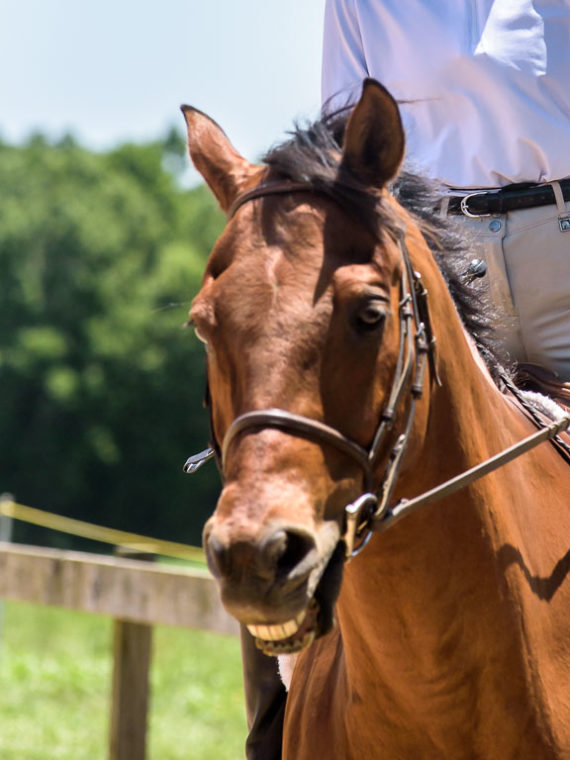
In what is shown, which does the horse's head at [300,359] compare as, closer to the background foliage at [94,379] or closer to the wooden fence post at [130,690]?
the wooden fence post at [130,690]

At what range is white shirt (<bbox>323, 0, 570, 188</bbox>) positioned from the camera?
3297 mm

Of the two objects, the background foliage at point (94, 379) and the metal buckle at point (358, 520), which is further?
the background foliage at point (94, 379)

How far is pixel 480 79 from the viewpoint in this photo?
10.9 feet

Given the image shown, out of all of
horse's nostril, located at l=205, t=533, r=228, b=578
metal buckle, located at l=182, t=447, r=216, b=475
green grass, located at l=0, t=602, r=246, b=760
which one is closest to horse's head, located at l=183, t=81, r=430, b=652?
horse's nostril, located at l=205, t=533, r=228, b=578

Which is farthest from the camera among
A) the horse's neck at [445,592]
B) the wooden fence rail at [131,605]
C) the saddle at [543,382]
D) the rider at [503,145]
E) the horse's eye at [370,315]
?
the wooden fence rail at [131,605]

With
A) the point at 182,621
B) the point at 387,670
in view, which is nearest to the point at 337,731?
the point at 387,670

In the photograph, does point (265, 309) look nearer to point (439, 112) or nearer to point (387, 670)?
point (387, 670)

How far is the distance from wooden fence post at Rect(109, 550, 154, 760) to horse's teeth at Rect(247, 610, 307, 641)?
3.91m

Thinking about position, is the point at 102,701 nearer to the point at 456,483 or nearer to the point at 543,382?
the point at 543,382

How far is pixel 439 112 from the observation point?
3.46 m

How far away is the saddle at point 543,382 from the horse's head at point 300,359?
3.38ft

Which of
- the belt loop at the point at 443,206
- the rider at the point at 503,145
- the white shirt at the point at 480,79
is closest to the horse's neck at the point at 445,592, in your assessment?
the belt loop at the point at 443,206

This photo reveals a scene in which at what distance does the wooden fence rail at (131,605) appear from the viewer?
553 cm

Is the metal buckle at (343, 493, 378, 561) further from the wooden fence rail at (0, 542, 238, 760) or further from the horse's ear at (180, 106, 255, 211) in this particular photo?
the wooden fence rail at (0, 542, 238, 760)
